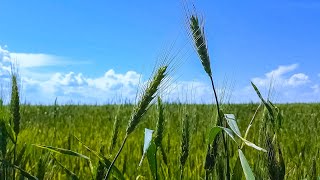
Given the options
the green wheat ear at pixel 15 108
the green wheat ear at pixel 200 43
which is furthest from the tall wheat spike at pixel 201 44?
the green wheat ear at pixel 15 108

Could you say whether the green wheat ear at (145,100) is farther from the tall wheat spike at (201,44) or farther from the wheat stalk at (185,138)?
the wheat stalk at (185,138)

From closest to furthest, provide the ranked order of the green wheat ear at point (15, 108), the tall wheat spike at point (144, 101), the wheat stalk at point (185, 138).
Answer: the tall wheat spike at point (144, 101) < the green wheat ear at point (15, 108) < the wheat stalk at point (185, 138)

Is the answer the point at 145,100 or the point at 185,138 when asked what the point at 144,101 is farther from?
the point at 185,138

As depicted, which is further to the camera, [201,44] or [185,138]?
[185,138]

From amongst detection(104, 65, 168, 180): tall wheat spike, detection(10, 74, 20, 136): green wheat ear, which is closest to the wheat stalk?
detection(104, 65, 168, 180): tall wheat spike

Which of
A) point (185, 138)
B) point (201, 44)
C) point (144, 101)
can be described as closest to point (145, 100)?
point (144, 101)

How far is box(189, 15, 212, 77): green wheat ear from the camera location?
5.55 feet

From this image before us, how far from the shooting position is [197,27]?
5.87 feet

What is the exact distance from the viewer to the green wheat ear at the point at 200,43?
5.55 ft

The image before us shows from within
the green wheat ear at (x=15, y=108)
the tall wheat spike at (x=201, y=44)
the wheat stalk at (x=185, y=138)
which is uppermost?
the tall wheat spike at (x=201, y=44)

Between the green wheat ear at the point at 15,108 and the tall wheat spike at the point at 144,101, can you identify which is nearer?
the tall wheat spike at the point at 144,101

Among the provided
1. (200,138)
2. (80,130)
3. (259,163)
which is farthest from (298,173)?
(80,130)

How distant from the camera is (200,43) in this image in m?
1.73

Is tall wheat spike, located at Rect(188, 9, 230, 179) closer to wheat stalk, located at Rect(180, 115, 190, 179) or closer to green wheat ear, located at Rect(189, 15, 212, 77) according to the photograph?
green wheat ear, located at Rect(189, 15, 212, 77)
